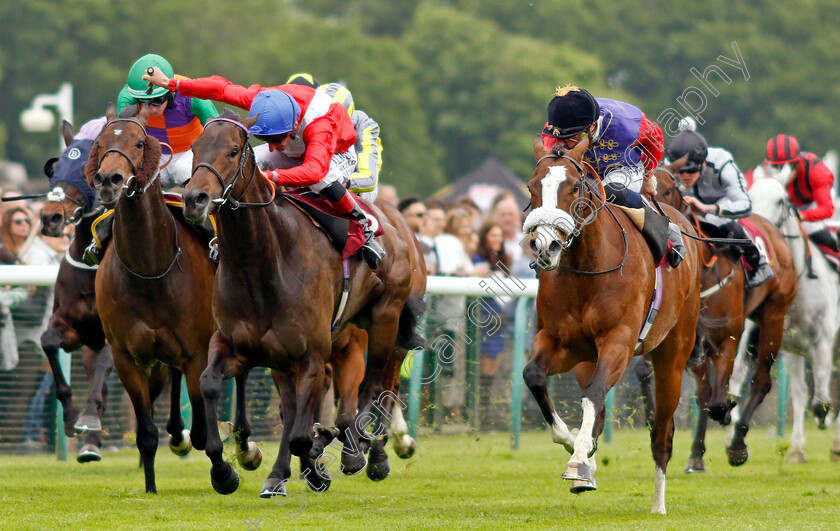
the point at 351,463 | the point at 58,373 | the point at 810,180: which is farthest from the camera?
the point at 810,180

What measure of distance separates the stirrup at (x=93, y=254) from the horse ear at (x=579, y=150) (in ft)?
10.2

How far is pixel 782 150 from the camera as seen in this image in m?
11.5

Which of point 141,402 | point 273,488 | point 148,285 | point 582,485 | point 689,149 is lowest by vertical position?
point 273,488

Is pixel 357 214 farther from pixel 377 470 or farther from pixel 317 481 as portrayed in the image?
pixel 377 470

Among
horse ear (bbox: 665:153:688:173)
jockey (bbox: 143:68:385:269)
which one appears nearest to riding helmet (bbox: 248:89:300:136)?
jockey (bbox: 143:68:385:269)

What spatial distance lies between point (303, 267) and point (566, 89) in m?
1.77

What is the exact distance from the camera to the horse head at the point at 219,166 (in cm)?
623

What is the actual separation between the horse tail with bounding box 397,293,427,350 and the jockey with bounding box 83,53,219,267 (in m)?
1.70

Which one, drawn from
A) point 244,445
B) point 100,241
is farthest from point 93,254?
point 244,445

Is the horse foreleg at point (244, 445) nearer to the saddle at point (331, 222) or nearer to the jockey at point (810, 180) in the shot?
the saddle at point (331, 222)

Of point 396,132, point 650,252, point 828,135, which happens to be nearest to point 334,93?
point 650,252

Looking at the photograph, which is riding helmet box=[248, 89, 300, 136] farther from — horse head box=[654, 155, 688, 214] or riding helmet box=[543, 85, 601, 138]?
horse head box=[654, 155, 688, 214]

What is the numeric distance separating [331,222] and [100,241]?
66.7 inches

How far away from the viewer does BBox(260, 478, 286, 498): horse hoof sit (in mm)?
6773
